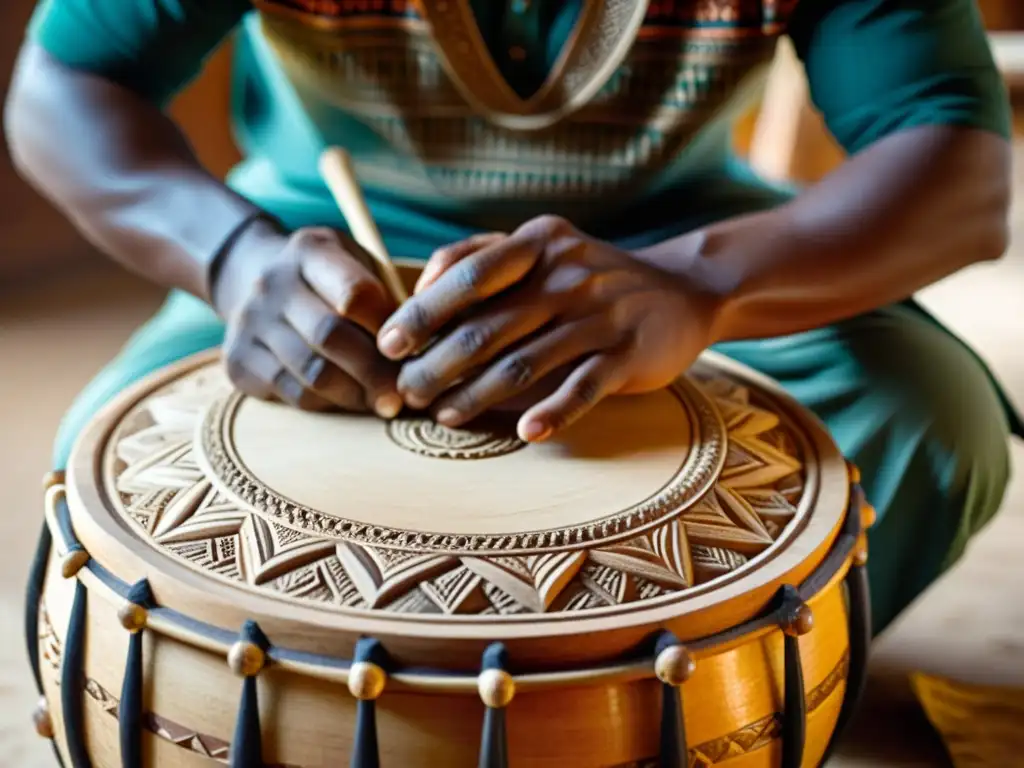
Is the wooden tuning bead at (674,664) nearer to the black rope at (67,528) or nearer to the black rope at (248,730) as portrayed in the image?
the black rope at (248,730)

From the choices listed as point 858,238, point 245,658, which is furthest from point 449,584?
point 858,238

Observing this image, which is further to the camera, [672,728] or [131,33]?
[131,33]

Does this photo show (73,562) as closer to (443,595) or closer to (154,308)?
(443,595)

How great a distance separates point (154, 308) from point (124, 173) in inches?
52.5

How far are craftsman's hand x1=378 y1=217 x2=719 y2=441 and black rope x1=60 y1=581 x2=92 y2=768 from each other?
24 cm

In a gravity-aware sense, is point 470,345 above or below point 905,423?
above

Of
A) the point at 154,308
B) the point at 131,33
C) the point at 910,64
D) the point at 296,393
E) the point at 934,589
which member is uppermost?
the point at 131,33

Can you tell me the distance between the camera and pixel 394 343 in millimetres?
705

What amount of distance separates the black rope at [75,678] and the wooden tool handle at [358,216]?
0.99ft

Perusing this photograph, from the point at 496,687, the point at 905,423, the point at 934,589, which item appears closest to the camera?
the point at 496,687

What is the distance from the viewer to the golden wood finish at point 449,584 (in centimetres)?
56

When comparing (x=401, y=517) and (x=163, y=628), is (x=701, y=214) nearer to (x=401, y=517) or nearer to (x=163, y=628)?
A: (x=401, y=517)

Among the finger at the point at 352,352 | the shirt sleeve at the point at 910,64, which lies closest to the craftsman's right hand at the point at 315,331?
the finger at the point at 352,352

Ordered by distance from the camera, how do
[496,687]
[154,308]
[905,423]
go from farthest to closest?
[154,308] < [905,423] < [496,687]
